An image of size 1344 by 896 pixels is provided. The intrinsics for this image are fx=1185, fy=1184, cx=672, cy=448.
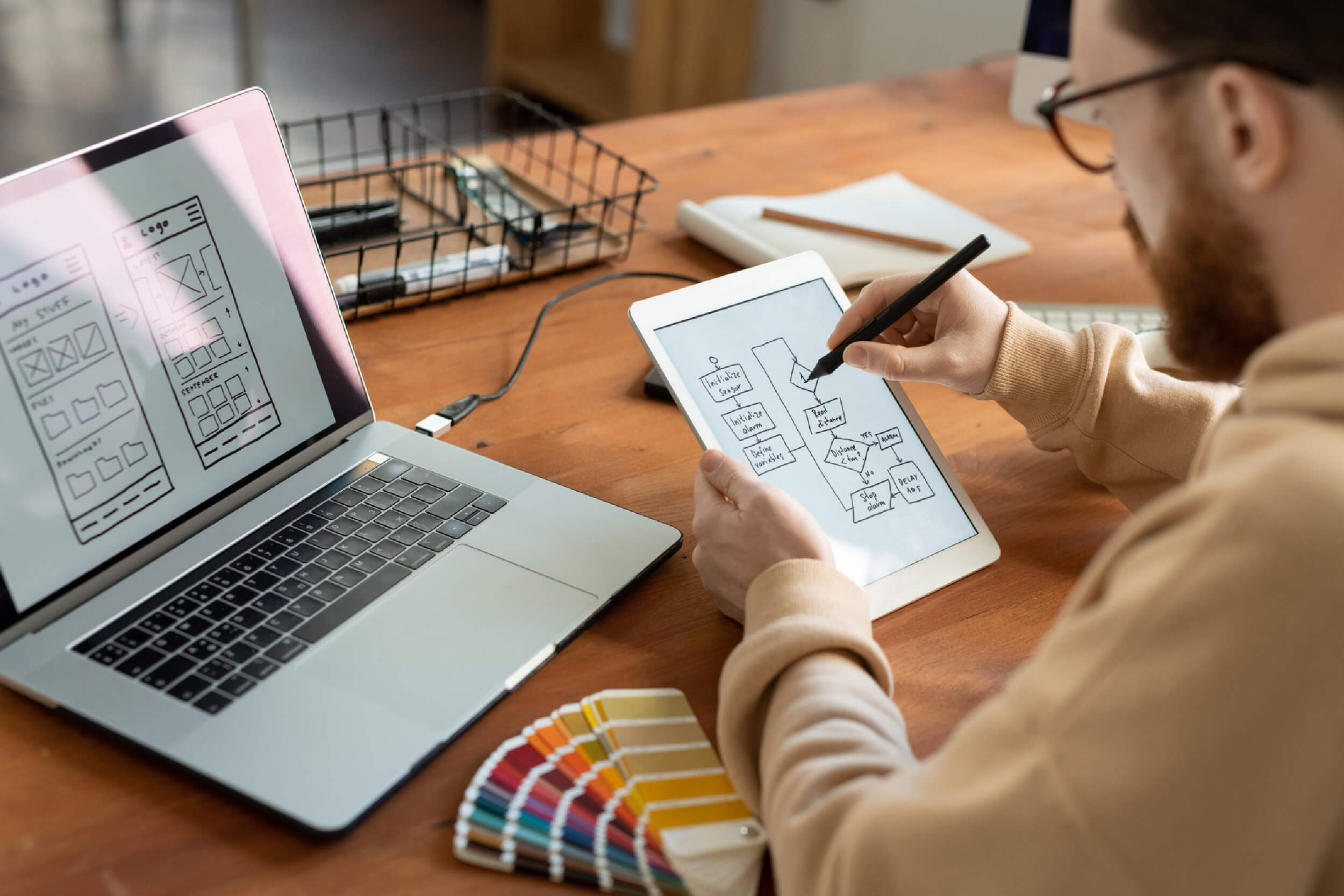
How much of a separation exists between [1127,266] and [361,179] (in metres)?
0.92

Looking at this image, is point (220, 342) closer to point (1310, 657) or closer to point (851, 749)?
point (851, 749)

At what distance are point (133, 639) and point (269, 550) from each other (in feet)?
0.34

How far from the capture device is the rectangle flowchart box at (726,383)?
86cm

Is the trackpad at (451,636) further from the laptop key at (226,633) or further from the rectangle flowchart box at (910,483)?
the rectangle flowchart box at (910,483)

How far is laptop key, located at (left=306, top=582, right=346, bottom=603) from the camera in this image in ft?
2.43

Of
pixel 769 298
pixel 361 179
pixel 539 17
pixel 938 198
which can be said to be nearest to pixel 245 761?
pixel 769 298

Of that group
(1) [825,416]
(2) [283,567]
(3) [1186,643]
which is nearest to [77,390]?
(2) [283,567]

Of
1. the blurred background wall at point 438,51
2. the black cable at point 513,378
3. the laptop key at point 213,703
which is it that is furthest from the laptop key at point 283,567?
the blurred background wall at point 438,51

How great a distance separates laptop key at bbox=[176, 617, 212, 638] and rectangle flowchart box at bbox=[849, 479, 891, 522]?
0.44 metres

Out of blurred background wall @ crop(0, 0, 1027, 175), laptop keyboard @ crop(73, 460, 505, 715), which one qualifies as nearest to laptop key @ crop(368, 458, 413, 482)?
laptop keyboard @ crop(73, 460, 505, 715)

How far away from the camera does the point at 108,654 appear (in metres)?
0.69

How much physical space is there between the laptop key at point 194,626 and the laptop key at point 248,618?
0.01m

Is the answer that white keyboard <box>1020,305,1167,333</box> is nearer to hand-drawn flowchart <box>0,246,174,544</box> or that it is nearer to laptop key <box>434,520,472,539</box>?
laptop key <box>434,520,472,539</box>

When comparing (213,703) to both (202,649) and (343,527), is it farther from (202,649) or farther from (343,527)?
(343,527)
